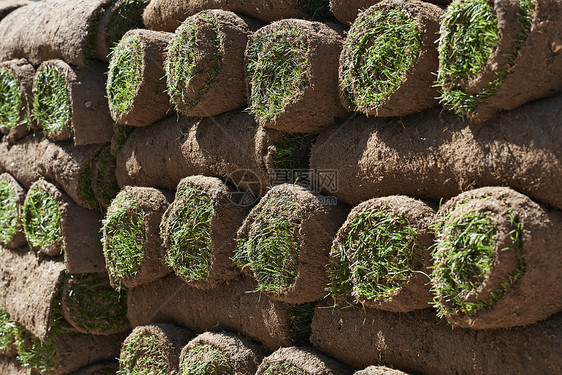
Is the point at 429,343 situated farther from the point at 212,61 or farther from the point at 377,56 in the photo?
the point at 212,61

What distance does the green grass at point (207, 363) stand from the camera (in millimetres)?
1906

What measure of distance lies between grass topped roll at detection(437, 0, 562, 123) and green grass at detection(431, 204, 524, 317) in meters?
0.24

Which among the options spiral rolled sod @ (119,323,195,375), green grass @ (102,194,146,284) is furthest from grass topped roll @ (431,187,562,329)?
green grass @ (102,194,146,284)

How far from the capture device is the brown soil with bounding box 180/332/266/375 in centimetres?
188

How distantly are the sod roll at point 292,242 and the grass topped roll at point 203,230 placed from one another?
0.54 feet

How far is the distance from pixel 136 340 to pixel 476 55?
1.67 meters

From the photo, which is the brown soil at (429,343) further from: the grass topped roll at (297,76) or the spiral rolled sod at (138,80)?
the spiral rolled sod at (138,80)

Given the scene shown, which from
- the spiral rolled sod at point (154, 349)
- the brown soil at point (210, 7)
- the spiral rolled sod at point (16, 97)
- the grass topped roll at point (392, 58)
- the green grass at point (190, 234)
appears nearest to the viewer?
the grass topped roll at point (392, 58)

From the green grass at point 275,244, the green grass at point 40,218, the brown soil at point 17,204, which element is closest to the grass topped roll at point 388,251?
the green grass at point 275,244

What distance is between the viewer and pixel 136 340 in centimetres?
228

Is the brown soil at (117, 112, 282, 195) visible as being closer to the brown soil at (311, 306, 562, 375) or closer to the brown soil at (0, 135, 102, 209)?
the brown soil at (0, 135, 102, 209)

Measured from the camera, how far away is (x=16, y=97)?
2.78m

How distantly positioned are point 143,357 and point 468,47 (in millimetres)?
1662

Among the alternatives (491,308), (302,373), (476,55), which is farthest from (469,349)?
(476,55)
